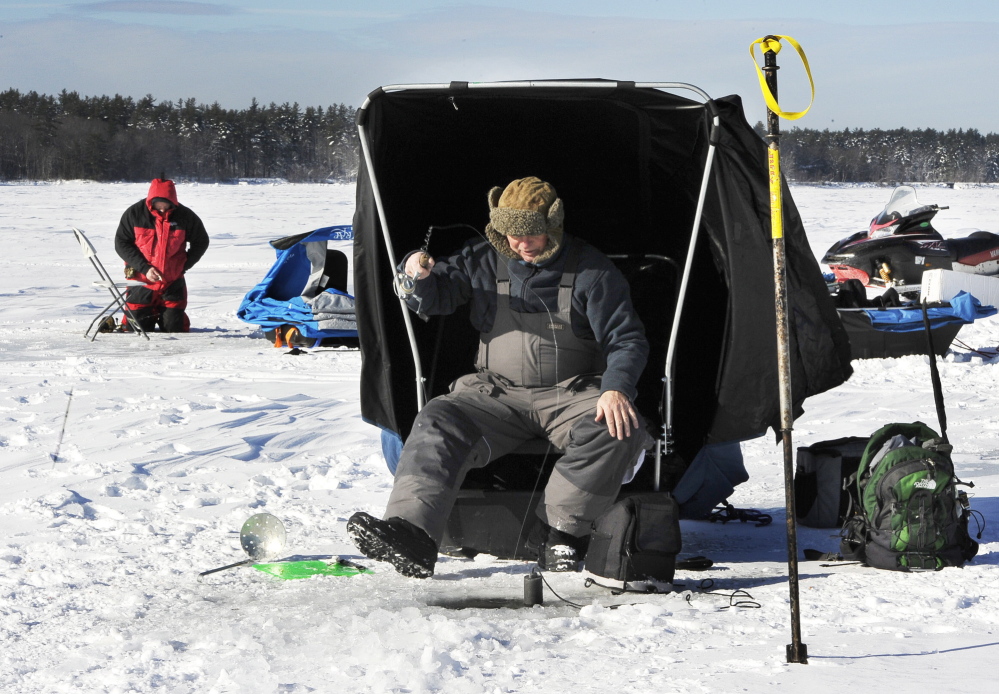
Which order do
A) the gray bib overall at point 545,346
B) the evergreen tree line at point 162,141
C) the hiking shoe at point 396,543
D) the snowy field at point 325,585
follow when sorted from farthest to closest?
the evergreen tree line at point 162,141 → the gray bib overall at point 545,346 → the hiking shoe at point 396,543 → the snowy field at point 325,585

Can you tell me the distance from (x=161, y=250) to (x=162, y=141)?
66.4 metres

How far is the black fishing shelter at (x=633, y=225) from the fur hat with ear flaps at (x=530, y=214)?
0.37 m

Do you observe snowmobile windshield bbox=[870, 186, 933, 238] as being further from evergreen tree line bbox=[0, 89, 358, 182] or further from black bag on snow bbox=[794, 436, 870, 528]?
evergreen tree line bbox=[0, 89, 358, 182]

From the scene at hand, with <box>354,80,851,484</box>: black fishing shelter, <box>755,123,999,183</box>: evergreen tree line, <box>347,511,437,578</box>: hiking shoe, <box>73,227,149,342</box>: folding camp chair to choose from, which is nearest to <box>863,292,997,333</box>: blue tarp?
<box>354,80,851,484</box>: black fishing shelter

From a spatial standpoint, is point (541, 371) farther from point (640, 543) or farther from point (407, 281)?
point (640, 543)

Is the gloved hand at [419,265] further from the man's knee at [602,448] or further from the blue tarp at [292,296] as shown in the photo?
the blue tarp at [292,296]

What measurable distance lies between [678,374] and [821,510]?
84 cm

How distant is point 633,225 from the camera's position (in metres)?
4.91

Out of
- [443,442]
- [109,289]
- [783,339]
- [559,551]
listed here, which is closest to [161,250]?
[109,289]

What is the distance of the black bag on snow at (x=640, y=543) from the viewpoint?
3520mm

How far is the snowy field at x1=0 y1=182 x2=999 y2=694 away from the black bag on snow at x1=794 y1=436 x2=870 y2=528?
0.20 metres

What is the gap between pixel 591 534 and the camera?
12.1 feet

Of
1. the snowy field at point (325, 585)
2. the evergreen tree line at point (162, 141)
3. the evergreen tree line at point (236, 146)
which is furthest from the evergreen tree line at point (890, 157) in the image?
the snowy field at point (325, 585)

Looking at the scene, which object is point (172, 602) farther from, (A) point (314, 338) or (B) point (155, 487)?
(A) point (314, 338)
